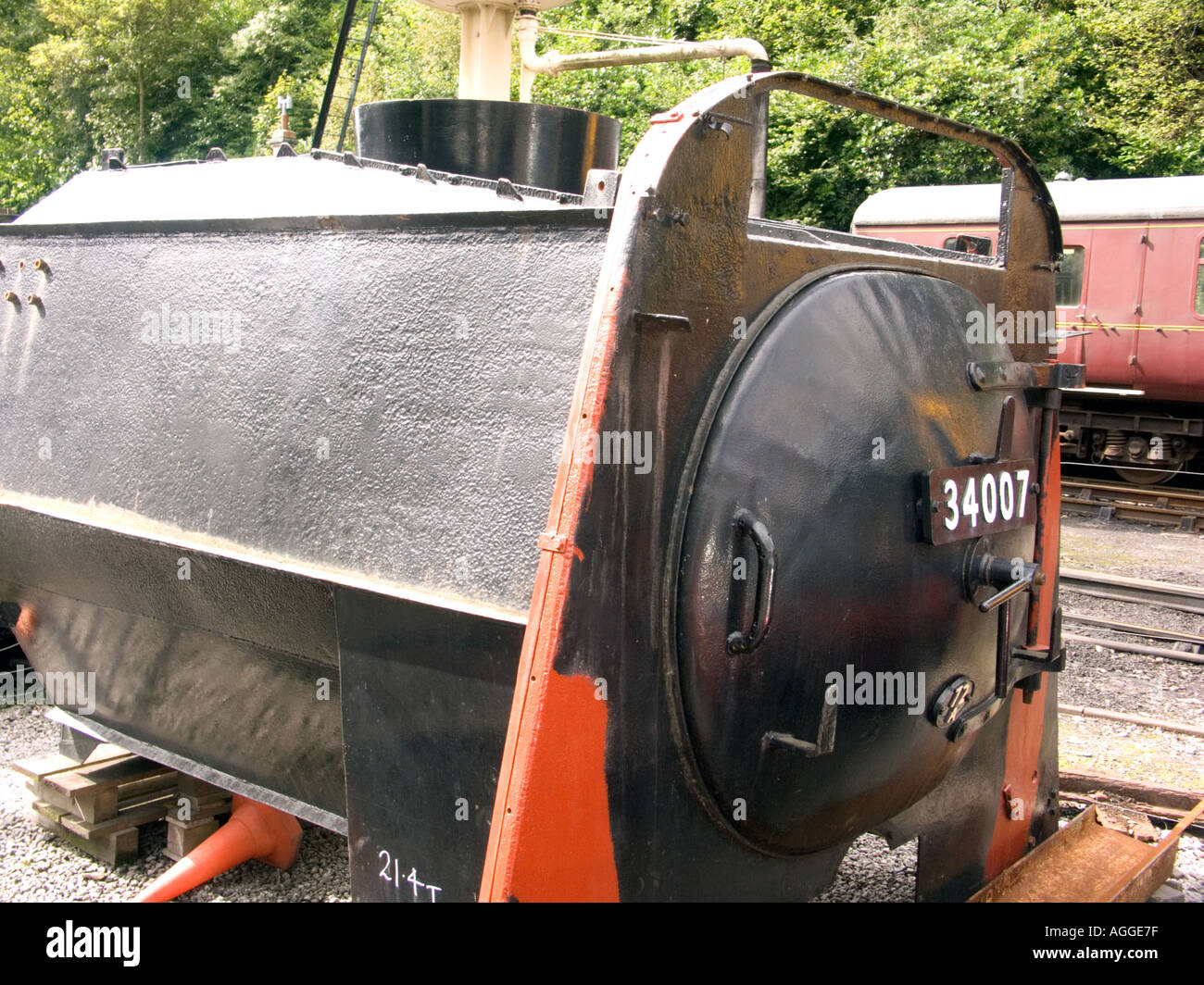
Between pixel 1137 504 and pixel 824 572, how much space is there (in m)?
10.2

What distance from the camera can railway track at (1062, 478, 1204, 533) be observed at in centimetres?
1059

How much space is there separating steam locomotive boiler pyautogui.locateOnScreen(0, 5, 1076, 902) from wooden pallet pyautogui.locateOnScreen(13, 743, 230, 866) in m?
0.47

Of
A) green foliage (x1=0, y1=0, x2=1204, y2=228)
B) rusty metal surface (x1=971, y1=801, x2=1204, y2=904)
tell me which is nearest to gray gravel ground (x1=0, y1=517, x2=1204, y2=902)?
rusty metal surface (x1=971, y1=801, x2=1204, y2=904)

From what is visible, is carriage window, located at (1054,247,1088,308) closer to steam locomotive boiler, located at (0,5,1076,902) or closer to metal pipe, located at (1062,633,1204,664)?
metal pipe, located at (1062,633,1204,664)

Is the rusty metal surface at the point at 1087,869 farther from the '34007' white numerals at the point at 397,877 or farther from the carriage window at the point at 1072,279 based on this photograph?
the carriage window at the point at 1072,279

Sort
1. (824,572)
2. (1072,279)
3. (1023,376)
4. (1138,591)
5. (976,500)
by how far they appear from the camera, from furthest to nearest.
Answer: (1072,279)
(1138,591)
(1023,376)
(976,500)
(824,572)

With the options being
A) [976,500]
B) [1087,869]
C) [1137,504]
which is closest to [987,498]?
[976,500]

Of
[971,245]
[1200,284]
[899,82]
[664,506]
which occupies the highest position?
[899,82]

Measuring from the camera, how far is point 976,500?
7.57 feet

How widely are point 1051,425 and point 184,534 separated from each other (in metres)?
2.23

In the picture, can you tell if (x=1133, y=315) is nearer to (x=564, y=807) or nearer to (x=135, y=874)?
(x=135, y=874)

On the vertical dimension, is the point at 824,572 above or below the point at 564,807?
above

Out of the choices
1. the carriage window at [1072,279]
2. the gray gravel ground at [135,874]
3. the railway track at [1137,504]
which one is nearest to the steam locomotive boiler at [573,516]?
the gray gravel ground at [135,874]

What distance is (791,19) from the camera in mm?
19984
